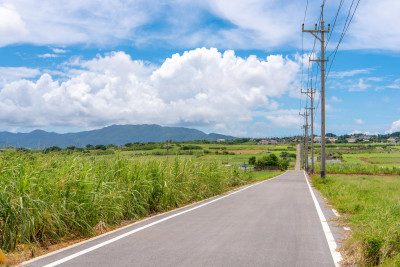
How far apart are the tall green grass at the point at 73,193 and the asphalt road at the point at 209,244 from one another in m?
0.68

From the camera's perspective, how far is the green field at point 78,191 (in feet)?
21.1

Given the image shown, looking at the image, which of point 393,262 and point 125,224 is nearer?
point 393,262

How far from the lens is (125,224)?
9250 millimetres

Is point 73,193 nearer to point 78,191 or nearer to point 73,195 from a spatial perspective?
point 73,195

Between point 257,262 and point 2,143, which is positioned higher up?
point 2,143

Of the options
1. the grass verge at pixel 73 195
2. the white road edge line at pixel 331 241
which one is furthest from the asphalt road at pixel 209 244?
the grass verge at pixel 73 195

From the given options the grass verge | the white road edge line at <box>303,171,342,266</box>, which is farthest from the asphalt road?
the grass verge

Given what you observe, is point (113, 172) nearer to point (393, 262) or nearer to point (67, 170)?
point (67, 170)

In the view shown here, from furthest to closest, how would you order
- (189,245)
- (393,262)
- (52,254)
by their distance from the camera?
(189,245) < (52,254) < (393,262)

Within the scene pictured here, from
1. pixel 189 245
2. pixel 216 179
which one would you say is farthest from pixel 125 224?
pixel 216 179

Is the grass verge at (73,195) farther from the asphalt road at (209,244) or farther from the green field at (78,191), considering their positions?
the asphalt road at (209,244)

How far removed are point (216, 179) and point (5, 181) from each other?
12206mm

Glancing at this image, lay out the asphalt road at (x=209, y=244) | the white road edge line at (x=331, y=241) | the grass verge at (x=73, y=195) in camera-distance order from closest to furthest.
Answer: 1. the asphalt road at (x=209, y=244)
2. the white road edge line at (x=331, y=241)
3. the grass verge at (x=73, y=195)

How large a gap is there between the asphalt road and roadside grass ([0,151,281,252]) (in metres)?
0.67
